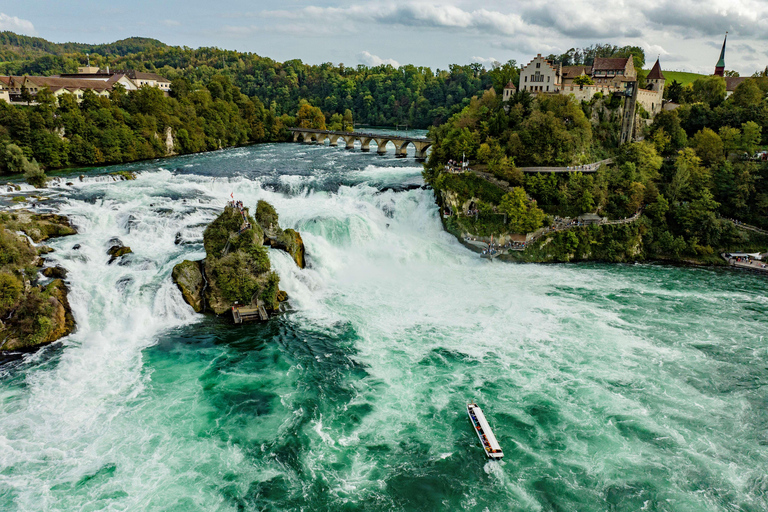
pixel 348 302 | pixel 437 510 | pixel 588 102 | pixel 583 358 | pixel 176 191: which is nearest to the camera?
pixel 437 510

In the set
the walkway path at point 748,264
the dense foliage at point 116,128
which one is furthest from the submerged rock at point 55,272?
the walkway path at point 748,264

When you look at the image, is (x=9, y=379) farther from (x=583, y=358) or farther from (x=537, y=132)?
(x=537, y=132)

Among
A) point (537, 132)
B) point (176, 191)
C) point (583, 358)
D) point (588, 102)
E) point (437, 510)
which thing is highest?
point (588, 102)

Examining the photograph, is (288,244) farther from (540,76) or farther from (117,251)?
(540,76)

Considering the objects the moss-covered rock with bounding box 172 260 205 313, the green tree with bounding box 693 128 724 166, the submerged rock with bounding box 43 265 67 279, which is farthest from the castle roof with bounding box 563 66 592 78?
the submerged rock with bounding box 43 265 67 279

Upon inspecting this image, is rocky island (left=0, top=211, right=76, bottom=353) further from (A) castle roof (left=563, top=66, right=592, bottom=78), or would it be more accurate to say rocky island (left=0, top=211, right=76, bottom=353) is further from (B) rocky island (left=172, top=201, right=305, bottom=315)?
(A) castle roof (left=563, top=66, right=592, bottom=78)

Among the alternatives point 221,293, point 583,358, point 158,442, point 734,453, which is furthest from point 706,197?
point 158,442
